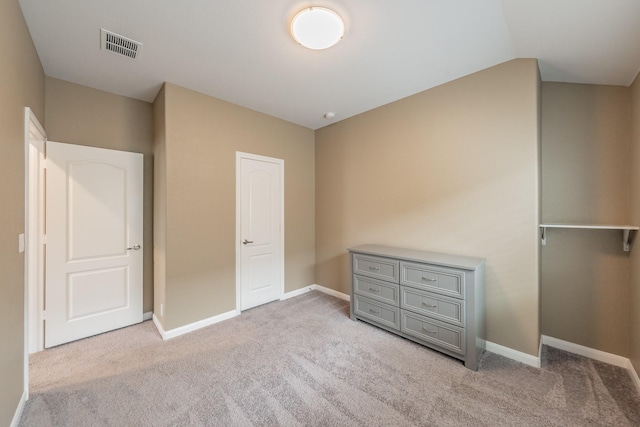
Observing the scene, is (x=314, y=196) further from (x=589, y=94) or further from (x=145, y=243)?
(x=589, y=94)

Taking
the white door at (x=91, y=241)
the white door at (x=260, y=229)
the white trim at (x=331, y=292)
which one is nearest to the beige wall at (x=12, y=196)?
the white door at (x=91, y=241)

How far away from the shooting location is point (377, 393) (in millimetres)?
1873

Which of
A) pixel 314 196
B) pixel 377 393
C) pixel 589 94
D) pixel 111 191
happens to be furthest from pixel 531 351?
pixel 111 191

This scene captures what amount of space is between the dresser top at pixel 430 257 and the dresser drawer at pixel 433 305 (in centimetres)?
Result: 31

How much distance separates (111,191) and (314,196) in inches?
104

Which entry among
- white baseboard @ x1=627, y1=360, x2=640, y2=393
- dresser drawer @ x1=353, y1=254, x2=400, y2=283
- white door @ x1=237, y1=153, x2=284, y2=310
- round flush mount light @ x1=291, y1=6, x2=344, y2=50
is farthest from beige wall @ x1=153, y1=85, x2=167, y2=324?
white baseboard @ x1=627, y1=360, x2=640, y2=393

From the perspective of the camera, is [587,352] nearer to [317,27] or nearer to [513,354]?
[513,354]

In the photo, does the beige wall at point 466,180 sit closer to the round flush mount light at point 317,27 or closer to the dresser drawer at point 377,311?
the dresser drawer at point 377,311

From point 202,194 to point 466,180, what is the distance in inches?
114

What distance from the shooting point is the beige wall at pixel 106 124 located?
2582mm

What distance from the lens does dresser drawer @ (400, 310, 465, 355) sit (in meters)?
2.21

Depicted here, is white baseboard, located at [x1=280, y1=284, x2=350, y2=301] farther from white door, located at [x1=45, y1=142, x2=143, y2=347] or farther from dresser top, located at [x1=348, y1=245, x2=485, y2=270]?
white door, located at [x1=45, y1=142, x2=143, y2=347]

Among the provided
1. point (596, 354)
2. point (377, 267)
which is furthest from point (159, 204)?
point (596, 354)

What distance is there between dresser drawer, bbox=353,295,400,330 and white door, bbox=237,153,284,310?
4.32 ft
